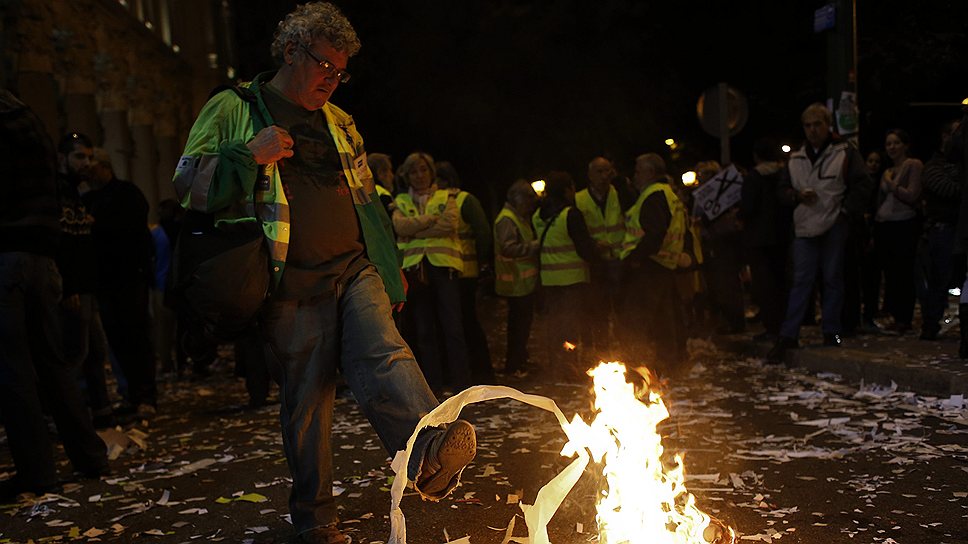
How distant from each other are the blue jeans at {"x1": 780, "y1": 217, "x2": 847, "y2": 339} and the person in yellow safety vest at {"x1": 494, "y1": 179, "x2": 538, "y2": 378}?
2.52 m

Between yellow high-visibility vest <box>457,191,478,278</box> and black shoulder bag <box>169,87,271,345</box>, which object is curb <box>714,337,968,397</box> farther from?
black shoulder bag <box>169,87,271,345</box>

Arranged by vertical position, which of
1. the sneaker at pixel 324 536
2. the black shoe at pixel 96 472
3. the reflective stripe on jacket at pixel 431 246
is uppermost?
the reflective stripe on jacket at pixel 431 246

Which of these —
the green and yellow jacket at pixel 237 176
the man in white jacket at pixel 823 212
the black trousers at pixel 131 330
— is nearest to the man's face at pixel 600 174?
the man in white jacket at pixel 823 212

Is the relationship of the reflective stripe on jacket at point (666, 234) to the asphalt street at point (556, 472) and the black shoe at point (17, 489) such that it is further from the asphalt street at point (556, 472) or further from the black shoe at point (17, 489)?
the black shoe at point (17, 489)

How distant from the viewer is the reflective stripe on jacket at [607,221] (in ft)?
33.5

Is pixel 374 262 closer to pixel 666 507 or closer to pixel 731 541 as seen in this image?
pixel 666 507

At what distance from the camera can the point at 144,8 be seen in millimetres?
27812

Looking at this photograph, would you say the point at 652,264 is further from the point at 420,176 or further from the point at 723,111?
the point at 723,111

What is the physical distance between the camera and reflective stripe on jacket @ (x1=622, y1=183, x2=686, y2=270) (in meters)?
9.68

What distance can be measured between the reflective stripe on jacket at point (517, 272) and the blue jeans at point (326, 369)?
5.97 m

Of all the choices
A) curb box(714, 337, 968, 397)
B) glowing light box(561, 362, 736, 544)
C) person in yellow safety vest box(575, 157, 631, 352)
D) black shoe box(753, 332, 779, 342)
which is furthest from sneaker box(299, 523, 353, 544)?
black shoe box(753, 332, 779, 342)

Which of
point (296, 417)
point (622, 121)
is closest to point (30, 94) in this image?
point (296, 417)

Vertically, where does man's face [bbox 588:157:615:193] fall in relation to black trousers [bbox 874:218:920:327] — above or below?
above

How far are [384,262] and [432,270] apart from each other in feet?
14.9
